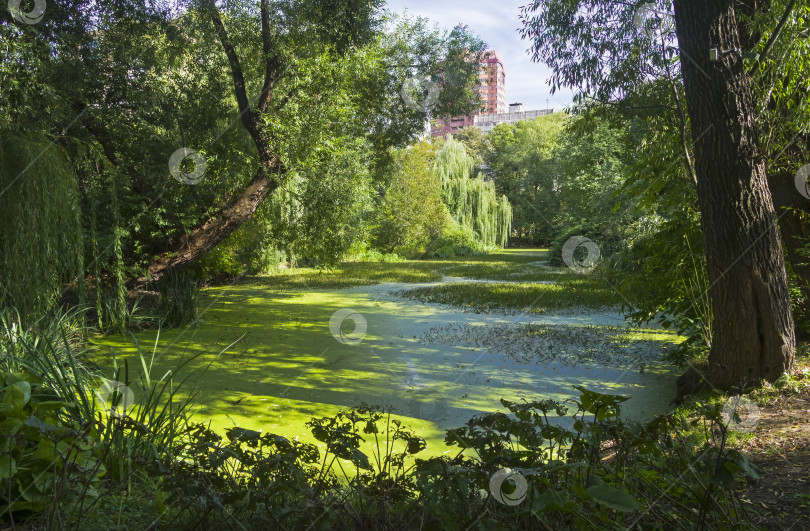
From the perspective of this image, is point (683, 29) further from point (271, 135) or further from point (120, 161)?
point (120, 161)

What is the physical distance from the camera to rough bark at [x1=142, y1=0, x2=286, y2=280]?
314 inches

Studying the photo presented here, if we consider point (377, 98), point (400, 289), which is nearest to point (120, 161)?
point (377, 98)

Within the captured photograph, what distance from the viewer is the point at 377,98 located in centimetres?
1095

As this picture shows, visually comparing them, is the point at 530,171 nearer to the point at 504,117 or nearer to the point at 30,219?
the point at 504,117

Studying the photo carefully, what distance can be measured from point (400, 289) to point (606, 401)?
1075 centimetres

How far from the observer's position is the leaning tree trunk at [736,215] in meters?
3.53

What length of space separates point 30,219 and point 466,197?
25.6 metres

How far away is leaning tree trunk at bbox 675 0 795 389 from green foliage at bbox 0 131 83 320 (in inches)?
208

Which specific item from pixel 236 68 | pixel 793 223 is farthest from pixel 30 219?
pixel 793 223

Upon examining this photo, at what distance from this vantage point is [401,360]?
5.62 meters

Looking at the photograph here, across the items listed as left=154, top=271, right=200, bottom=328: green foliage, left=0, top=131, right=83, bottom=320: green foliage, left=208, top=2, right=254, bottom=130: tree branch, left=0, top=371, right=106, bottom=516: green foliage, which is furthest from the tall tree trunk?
left=154, top=271, right=200, bottom=328: green foliage

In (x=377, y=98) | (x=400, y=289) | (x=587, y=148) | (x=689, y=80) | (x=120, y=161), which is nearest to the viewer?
(x=689, y=80)

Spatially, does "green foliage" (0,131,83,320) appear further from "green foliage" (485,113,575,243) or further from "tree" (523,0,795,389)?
"green foliage" (485,113,575,243)

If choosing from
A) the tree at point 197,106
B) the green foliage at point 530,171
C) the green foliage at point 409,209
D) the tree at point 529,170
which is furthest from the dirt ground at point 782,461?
the green foliage at point 530,171
